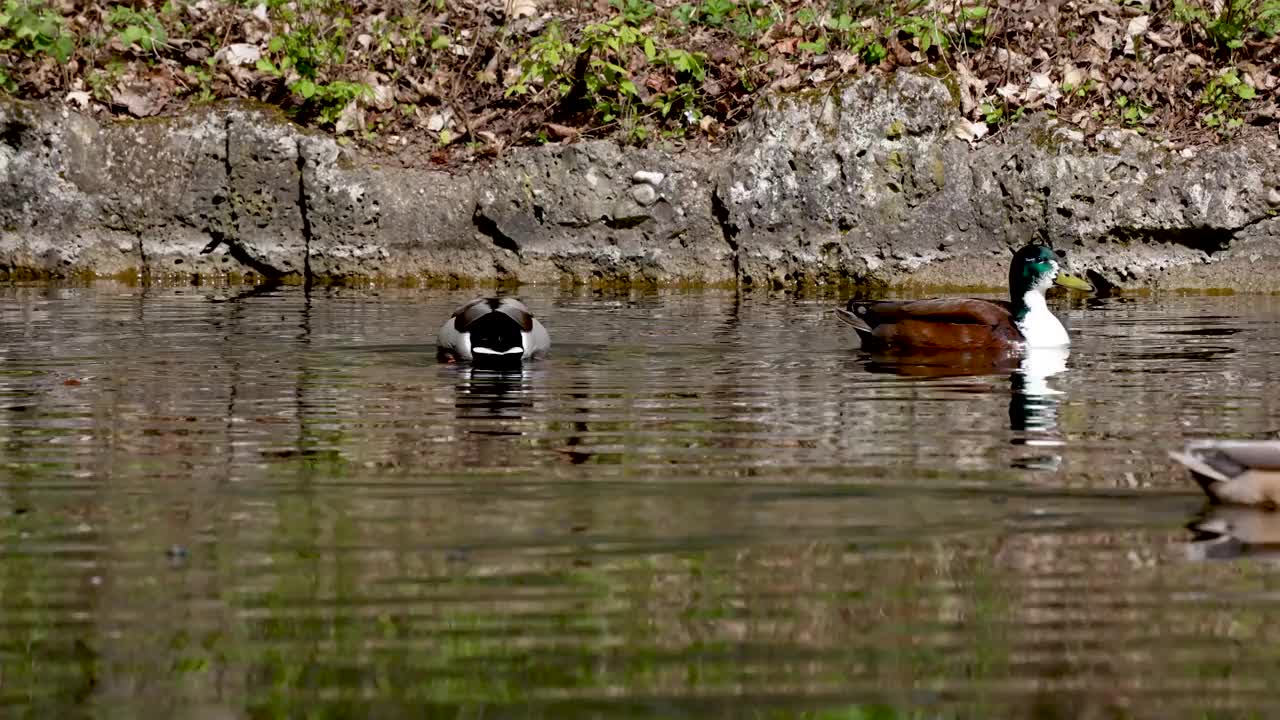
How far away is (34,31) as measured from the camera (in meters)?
17.1

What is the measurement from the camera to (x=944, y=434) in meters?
8.05

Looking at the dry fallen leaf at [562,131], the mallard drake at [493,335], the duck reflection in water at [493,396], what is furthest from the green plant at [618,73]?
the duck reflection in water at [493,396]

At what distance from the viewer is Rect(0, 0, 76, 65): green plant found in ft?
56.2

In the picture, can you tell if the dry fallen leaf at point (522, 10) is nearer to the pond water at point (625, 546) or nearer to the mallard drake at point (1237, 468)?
the pond water at point (625, 546)

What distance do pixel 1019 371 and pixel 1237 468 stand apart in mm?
5185

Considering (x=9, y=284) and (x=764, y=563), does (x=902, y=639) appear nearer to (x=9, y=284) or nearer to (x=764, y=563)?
(x=764, y=563)

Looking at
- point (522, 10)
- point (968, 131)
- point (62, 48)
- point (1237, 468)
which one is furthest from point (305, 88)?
point (1237, 468)

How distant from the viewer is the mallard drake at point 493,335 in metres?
11.2

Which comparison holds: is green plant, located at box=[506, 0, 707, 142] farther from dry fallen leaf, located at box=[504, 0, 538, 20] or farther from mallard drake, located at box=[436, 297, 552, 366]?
mallard drake, located at box=[436, 297, 552, 366]

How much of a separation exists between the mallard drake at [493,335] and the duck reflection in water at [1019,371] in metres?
1.94

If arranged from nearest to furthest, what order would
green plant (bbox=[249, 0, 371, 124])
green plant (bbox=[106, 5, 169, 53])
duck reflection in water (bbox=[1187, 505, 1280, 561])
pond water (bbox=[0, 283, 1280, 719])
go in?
pond water (bbox=[0, 283, 1280, 719]) < duck reflection in water (bbox=[1187, 505, 1280, 561]) < green plant (bbox=[249, 0, 371, 124]) < green plant (bbox=[106, 5, 169, 53])

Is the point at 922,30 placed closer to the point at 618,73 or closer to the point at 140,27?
the point at 618,73

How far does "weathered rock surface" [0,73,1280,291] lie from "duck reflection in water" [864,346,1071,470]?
420 centimetres

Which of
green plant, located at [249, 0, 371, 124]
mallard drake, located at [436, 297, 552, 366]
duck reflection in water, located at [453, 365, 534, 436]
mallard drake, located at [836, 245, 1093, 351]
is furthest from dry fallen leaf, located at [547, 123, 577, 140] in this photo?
duck reflection in water, located at [453, 365, 534, 436]
